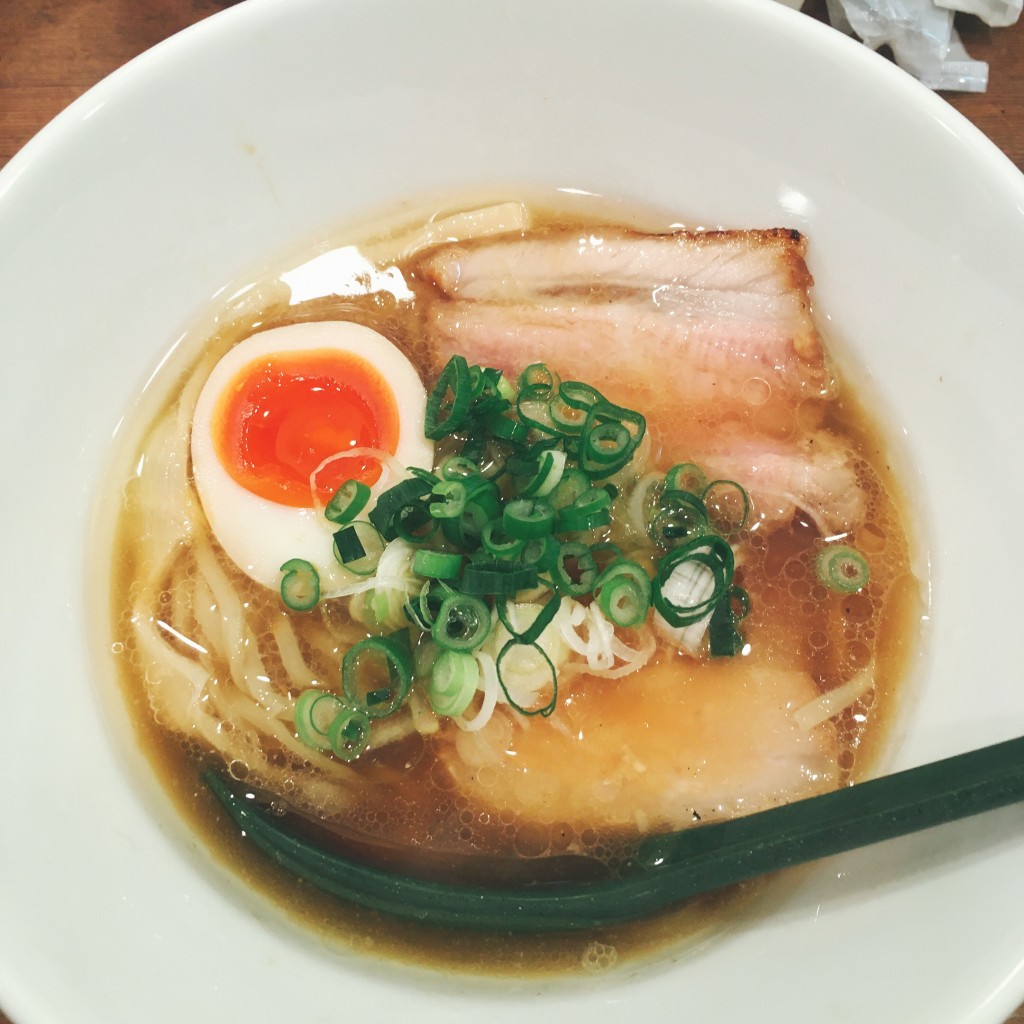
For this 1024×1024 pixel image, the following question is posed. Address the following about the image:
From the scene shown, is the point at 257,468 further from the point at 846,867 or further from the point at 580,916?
the point at 846,867

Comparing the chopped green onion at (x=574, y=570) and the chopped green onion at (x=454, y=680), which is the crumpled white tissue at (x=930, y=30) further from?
the chopped green onion at (x=454, y=680)

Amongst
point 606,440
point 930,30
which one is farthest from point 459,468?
point 930,30

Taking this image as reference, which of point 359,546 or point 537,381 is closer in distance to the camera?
point 359,546

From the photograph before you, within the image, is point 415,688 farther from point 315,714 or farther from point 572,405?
point 572,405

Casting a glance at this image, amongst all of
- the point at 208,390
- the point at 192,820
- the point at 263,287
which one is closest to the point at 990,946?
the point at 192,820

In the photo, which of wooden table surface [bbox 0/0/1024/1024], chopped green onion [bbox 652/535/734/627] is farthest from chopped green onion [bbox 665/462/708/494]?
wooden table surface [bbox 0/0/1024/1024]

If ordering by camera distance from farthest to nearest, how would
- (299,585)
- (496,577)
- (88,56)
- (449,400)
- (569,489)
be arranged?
(88,56)
(449,400)
(299,585)
(569,489)
(496,577)
